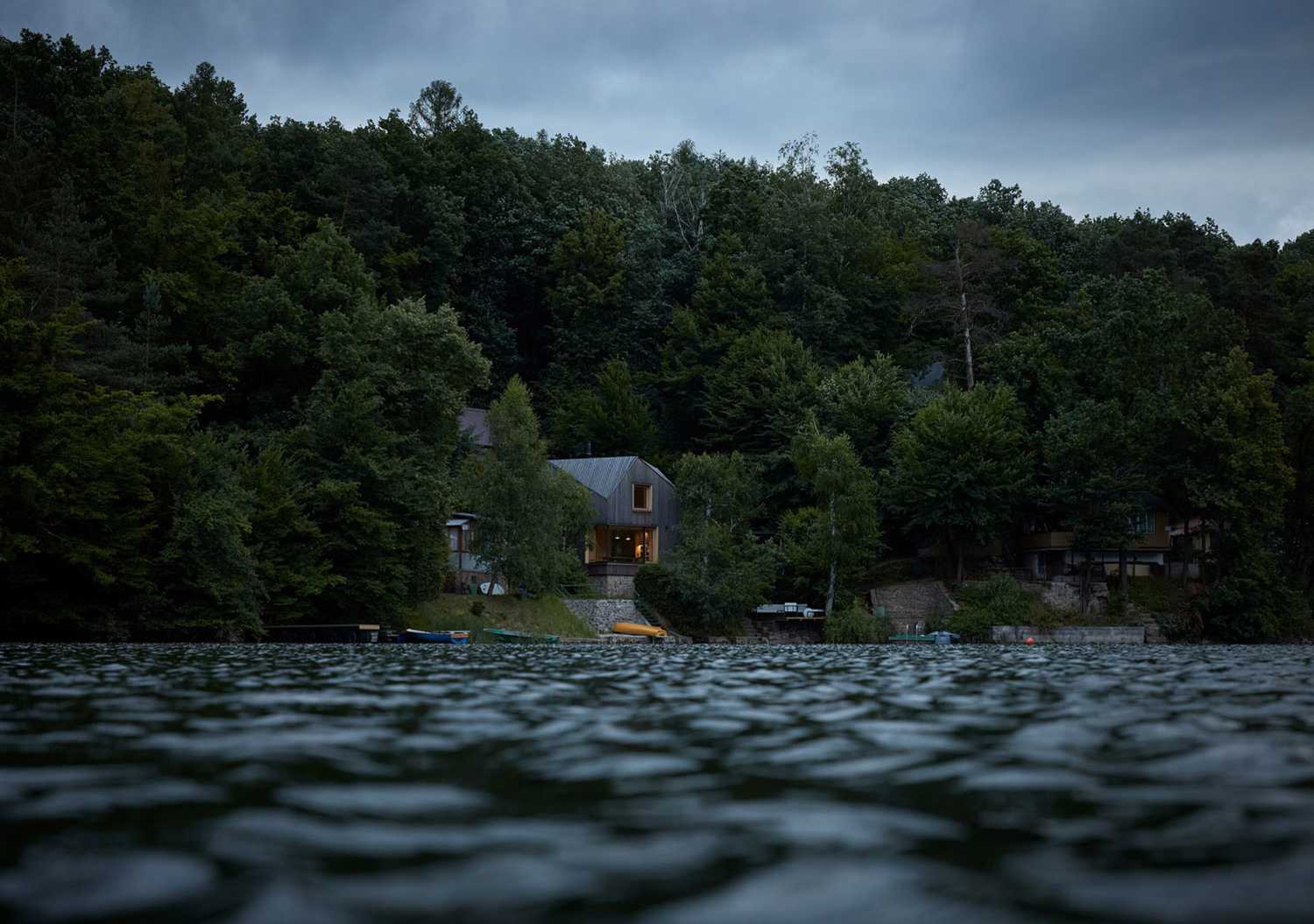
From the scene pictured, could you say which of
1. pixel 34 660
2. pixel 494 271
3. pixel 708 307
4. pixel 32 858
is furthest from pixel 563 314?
pixel 32 858

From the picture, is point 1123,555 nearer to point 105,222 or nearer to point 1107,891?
point 105,222

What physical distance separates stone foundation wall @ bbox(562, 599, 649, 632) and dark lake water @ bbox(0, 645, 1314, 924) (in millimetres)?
41261

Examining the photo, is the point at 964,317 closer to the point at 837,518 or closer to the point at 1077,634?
the point at 837,518

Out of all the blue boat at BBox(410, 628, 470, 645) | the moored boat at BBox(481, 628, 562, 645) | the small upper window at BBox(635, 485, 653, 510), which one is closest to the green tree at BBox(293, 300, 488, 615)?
the blue boat at BBox(410, 628, 470, 645)

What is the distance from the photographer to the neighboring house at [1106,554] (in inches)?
2438

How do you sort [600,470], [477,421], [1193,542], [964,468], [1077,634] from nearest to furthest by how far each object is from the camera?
[1077,634] → [964,468] → [600,470] → [1193,542] → [477,421]

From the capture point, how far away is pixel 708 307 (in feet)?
241

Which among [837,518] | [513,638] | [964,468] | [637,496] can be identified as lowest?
[513,638]

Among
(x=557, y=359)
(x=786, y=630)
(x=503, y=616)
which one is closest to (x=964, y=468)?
(x=786, y=630)

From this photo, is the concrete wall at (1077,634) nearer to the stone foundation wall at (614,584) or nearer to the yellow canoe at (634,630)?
the yellow canoe at (634,630)

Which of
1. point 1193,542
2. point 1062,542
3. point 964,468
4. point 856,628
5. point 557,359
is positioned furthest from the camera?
point 557,359

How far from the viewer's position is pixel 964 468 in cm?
5709

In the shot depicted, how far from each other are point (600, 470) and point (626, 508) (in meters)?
2.64

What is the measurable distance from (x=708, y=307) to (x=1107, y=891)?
233 feet
